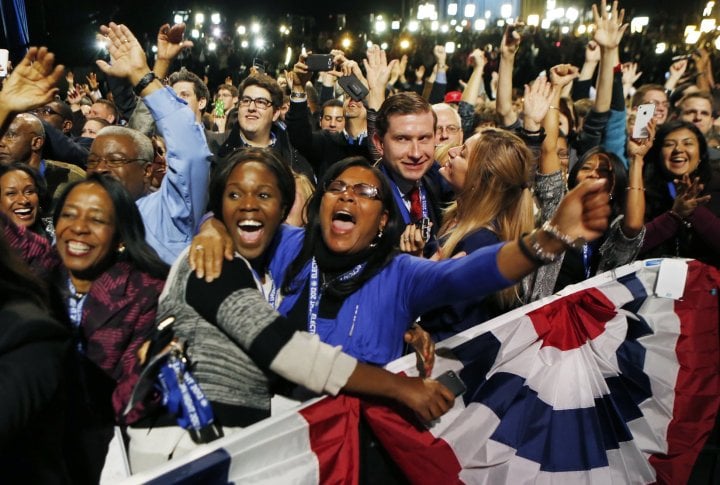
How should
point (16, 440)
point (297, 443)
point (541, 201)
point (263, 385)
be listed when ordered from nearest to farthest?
1. point (16, 440)
2. point (297, 443)
3. point (263, 385)
4. point (541, 201)

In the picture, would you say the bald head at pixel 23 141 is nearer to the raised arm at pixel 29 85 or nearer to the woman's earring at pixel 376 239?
the raised arm at pixel 29 85

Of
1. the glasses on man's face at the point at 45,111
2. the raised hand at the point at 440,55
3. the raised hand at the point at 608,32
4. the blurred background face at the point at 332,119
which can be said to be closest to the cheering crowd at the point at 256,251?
the raised hand at the point at 608,32

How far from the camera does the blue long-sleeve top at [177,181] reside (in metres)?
2.94

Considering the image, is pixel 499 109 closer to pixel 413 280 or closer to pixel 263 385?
pixel 413 280

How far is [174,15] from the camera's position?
21344 millimetres

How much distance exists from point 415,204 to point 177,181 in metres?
1.43

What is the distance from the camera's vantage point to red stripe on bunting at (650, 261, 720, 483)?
2.82m

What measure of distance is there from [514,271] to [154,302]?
135cm

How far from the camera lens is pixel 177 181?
9.77 feet

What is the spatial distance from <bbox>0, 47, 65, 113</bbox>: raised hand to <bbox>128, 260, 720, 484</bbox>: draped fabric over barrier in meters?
1.86

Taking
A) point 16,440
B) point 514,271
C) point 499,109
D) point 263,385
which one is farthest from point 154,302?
point 499,109

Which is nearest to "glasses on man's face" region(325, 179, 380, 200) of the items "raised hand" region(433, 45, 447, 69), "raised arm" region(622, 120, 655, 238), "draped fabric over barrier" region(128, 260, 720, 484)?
"draped fabric over barrier" region(128, 260, 720, 484)

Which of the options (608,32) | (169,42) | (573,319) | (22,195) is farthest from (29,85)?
(608,32)

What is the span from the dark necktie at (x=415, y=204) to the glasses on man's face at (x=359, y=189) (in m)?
1.11
